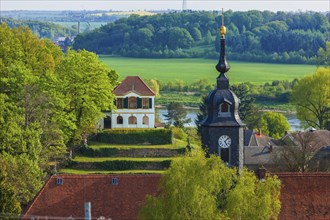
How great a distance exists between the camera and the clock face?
46500 mm

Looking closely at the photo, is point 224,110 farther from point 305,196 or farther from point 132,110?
point 132,110

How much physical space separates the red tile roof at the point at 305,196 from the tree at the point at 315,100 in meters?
56.0

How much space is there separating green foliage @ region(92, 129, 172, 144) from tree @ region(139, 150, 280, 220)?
31930 millimetres

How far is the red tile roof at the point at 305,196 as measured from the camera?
45750mm

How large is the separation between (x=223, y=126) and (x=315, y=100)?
2294 inches

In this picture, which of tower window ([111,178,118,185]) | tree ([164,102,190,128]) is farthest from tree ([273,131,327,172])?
tree ([164,102,190,128])

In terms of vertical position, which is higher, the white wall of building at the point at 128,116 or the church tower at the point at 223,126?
the church tower at the point at 223,126

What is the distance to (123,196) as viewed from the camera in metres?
46.0

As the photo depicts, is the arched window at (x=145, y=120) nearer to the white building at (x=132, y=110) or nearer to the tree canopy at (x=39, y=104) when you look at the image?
the white building at (x=132, y=110)

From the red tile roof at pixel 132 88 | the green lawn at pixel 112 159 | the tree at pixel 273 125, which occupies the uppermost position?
the red tile roof at pixel 132 88

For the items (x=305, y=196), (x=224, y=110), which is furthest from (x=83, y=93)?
(x=305, y=196)

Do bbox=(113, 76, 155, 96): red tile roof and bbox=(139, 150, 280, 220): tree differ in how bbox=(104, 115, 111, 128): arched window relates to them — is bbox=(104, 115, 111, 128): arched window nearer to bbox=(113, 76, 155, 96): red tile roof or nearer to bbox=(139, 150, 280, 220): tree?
bbox=(113, 76, 155, 96): red tile roof

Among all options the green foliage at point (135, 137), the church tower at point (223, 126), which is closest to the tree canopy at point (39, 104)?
the green foliage at point (135, 137)

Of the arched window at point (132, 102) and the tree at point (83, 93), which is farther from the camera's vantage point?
the arched window at point (132, 102)
